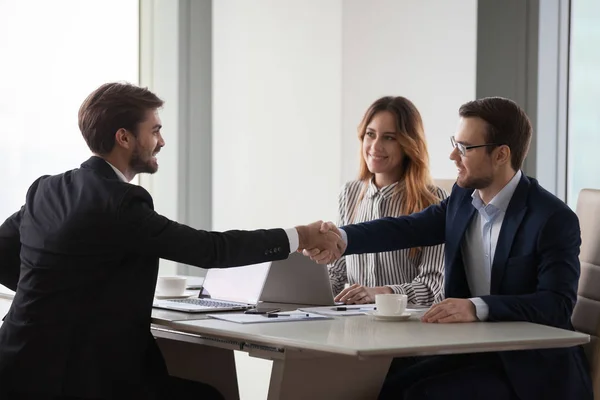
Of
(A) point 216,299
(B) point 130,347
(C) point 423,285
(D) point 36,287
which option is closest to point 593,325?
(C) point 423,285

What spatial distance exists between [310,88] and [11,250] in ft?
8.24

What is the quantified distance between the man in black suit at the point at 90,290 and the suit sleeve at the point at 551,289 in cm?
79

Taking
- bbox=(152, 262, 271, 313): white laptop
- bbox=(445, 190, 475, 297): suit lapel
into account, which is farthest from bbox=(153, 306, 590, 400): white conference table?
bbox=(445, 190, 475, 297): suit lapel

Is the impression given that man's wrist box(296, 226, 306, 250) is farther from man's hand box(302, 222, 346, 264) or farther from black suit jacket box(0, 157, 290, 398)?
black suit jacket box(0, 157, 290, 398)

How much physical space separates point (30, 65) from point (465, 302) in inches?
151

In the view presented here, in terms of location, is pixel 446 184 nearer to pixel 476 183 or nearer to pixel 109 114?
pixel 476 183

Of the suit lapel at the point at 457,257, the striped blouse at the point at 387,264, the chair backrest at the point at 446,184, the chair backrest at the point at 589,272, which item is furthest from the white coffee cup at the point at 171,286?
the chair backrest at the point at 589,272

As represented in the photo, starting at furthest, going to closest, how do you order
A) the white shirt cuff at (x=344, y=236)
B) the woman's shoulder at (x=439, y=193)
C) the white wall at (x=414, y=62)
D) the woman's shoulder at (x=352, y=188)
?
1. the white wall at (x=414, y=62)
2. the woman's shoulder at (x=352, y=188)
3. the woman's shoulder at (x=439, y=193)
4. the white shirt cuff at (x=344, y=236)

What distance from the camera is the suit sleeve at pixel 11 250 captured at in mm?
2701

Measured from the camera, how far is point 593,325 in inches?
107

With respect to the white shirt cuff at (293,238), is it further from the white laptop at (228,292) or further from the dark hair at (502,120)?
the dark hair at (502,120)

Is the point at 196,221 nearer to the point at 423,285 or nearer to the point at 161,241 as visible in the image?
the point at 423,285

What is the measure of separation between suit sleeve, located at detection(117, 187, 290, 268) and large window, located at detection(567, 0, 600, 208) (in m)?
1.82

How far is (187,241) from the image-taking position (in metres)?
2.49
